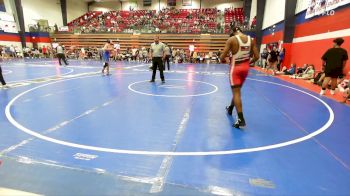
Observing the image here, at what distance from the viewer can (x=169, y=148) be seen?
3455mm

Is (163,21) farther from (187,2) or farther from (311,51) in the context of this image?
(311,51)

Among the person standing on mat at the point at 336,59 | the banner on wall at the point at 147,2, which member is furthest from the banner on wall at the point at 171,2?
the person standing on mat at the point at 336,59

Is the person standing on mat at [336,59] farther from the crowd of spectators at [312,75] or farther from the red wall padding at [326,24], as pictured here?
the red wall padding at [326,24]

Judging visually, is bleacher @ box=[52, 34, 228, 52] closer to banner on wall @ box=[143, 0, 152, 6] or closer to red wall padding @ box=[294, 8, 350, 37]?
banner on wall @ box=[143, 0, 152, 6]

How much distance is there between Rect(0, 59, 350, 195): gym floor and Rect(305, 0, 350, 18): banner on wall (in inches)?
263

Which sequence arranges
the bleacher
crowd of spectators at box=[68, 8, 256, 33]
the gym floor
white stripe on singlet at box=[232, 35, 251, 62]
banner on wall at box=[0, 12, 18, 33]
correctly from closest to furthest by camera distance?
the gym floor, white stripe on singlet at box=[232, 35, 251, 62], banner on wall at box=[0, 12, 18, 33], the bleacher, crowd of spectators at box=[68, 8, 256, 33]

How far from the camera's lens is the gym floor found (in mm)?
2533

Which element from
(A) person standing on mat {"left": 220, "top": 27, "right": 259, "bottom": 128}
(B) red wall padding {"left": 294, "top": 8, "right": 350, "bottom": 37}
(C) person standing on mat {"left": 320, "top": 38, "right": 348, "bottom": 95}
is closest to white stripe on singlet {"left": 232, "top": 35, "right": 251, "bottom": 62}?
(A) person standing on mat {"left": 220, "top": 27, "right": 259, "bottom": 128}

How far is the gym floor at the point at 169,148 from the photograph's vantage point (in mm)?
2533

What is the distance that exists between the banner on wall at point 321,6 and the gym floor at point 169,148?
21.9 feet

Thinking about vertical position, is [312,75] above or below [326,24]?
below

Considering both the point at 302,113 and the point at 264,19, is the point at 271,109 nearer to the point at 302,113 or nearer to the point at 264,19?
the point at 302,113

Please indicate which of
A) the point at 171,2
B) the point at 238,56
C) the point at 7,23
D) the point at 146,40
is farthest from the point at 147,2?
the point at 238,56

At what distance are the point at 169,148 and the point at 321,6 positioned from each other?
1245 centimetres
